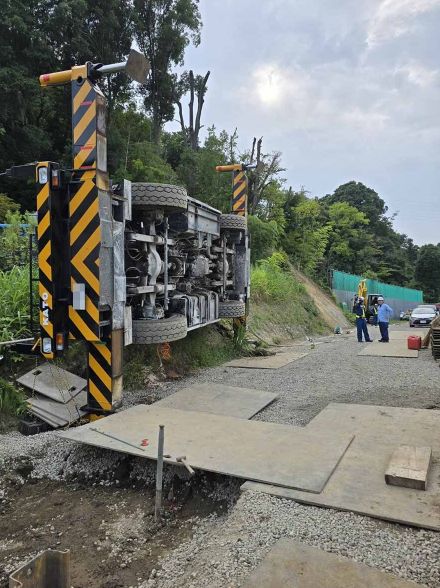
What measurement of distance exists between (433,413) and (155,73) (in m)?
29.3

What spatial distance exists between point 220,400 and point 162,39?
28.1 metres

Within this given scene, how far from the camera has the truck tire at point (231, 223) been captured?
28.1ft

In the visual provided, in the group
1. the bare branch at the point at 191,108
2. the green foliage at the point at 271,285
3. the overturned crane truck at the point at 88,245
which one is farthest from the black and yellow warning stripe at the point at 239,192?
the bare branch at the point at 191,108

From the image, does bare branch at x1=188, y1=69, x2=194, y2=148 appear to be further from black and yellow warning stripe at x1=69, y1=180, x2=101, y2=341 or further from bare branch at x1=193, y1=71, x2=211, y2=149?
black and yellow warning stripe at x1=69, y1=180, x2=101, y2=341

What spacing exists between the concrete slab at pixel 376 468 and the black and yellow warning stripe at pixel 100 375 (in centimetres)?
193

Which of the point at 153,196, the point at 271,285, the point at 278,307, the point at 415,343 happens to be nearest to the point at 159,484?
the point at 153,196

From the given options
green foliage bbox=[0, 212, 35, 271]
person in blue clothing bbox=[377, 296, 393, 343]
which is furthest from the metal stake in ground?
person in blue clothing bbox=[377, 296, 393, 343]

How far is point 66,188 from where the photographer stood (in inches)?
180

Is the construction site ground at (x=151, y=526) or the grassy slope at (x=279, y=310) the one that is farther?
the grassy slope at (x=279, y=310)

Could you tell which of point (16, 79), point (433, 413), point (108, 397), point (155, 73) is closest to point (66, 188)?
point (108, 397)

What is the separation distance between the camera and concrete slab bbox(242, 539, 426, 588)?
2266 millimetres

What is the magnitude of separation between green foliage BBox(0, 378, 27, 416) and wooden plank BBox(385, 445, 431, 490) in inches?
144

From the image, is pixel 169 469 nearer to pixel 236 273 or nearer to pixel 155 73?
pixel 236 273

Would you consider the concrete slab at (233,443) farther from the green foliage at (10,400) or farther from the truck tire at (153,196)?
the truck tire at (153,196)
